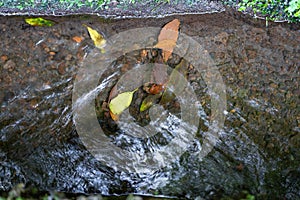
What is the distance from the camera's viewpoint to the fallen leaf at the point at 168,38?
3.63 meters

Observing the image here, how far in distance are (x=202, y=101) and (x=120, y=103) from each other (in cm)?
72

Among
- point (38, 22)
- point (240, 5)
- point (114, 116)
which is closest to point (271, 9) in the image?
point (240, 5)

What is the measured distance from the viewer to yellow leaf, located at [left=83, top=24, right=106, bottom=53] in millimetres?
3684

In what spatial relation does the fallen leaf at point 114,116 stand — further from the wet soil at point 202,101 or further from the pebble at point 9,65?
the pebble at point 9,65

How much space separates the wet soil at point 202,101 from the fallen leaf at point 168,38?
11 centimetres

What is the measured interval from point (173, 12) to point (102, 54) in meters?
1.11

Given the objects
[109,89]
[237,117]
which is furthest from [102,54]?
[237,117]

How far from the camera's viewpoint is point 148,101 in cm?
314

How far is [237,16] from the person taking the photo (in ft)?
13.7

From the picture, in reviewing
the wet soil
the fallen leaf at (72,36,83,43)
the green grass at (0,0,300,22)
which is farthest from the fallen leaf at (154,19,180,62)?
the fallen leaf at (72,36,83,43)

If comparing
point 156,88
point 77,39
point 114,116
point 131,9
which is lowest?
point 114,116

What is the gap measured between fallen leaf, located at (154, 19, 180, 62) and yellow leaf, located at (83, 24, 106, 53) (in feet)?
1.78

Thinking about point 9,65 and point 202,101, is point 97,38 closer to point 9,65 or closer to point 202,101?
point 9,65

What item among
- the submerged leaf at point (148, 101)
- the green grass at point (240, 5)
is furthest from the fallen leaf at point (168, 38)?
the submerged leaf at point (148, 101)
